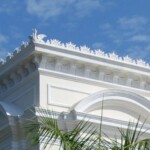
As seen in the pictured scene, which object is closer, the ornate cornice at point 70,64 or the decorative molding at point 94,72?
the ornate cornice at point 70,64

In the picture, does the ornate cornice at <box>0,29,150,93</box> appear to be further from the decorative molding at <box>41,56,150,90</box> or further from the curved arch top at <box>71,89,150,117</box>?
the curved arch top at <box>71,89,150,117</box>

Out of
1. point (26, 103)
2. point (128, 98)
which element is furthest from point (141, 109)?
point (26, 103)

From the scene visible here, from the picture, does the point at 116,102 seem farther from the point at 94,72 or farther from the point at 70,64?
the point at 70,64

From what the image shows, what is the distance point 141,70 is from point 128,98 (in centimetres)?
105

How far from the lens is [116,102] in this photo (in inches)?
717

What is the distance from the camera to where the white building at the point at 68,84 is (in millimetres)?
17234

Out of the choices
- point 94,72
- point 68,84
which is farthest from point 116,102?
point 68,84

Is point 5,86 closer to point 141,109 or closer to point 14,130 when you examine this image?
point 14,130

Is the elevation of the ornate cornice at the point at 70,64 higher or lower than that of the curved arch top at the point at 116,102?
higher

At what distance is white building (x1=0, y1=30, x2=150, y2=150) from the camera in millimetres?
17234

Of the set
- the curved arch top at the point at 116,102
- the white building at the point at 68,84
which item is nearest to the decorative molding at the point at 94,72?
the white building at the point at 68,84

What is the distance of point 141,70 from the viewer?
18719mm

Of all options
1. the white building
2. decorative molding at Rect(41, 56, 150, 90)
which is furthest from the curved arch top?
decorative molding at Rect(41, 56, 150, 90)

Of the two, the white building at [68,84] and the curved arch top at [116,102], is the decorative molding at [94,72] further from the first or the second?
the curved arch top at [116,102]
